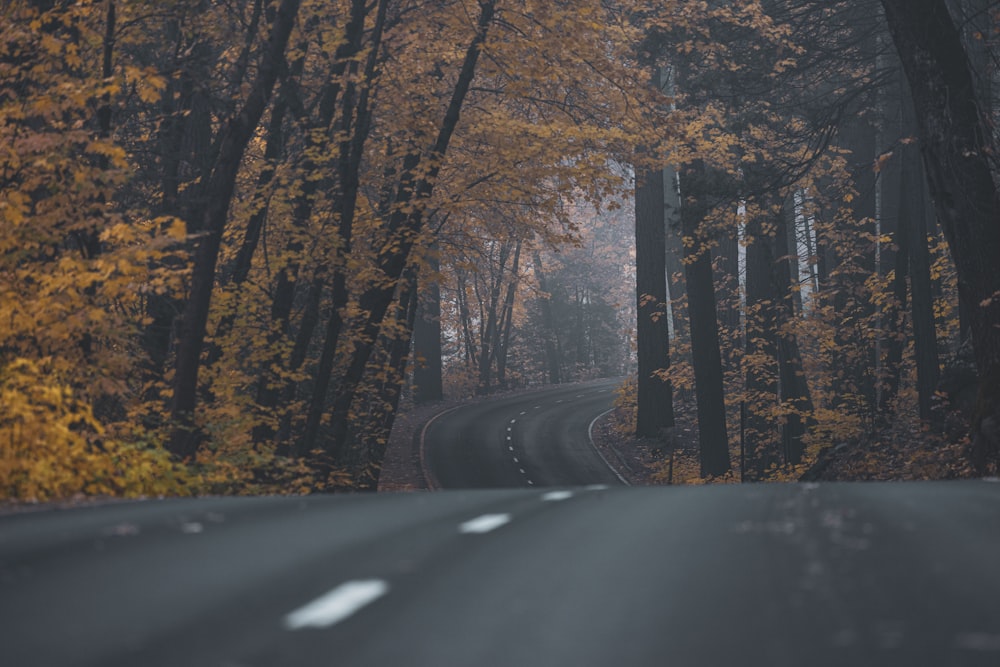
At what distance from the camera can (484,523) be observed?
5.36m

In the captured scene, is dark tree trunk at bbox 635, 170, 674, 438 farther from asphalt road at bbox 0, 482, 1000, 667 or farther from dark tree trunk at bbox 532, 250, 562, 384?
dark tree trunk at bbox 532, 250, 562, 384

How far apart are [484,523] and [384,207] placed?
15.1m

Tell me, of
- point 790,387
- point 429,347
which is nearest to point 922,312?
point 790,387

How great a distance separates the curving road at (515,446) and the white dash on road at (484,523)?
23092 millimetres

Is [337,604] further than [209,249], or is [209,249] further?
[209,249]

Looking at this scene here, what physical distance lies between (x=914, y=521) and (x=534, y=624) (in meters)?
2.52

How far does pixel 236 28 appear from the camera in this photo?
15.6m

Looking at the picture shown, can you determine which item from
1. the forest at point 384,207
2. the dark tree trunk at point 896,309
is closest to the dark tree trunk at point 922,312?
the forest at point 384,207

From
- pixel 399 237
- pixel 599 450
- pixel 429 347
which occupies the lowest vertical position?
pixel 599 450

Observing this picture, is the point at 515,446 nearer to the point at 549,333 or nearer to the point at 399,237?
the point at 399,237

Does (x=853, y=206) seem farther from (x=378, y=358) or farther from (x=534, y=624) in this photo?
(x=534, y=624)

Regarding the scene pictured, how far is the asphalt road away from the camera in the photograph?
309 centimetres

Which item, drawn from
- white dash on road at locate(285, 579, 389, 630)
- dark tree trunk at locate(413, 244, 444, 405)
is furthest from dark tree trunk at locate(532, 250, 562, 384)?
white dash on road at locate(285, 579, 389, 630)

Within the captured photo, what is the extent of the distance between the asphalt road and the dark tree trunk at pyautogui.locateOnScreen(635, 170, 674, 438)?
1105 inches
